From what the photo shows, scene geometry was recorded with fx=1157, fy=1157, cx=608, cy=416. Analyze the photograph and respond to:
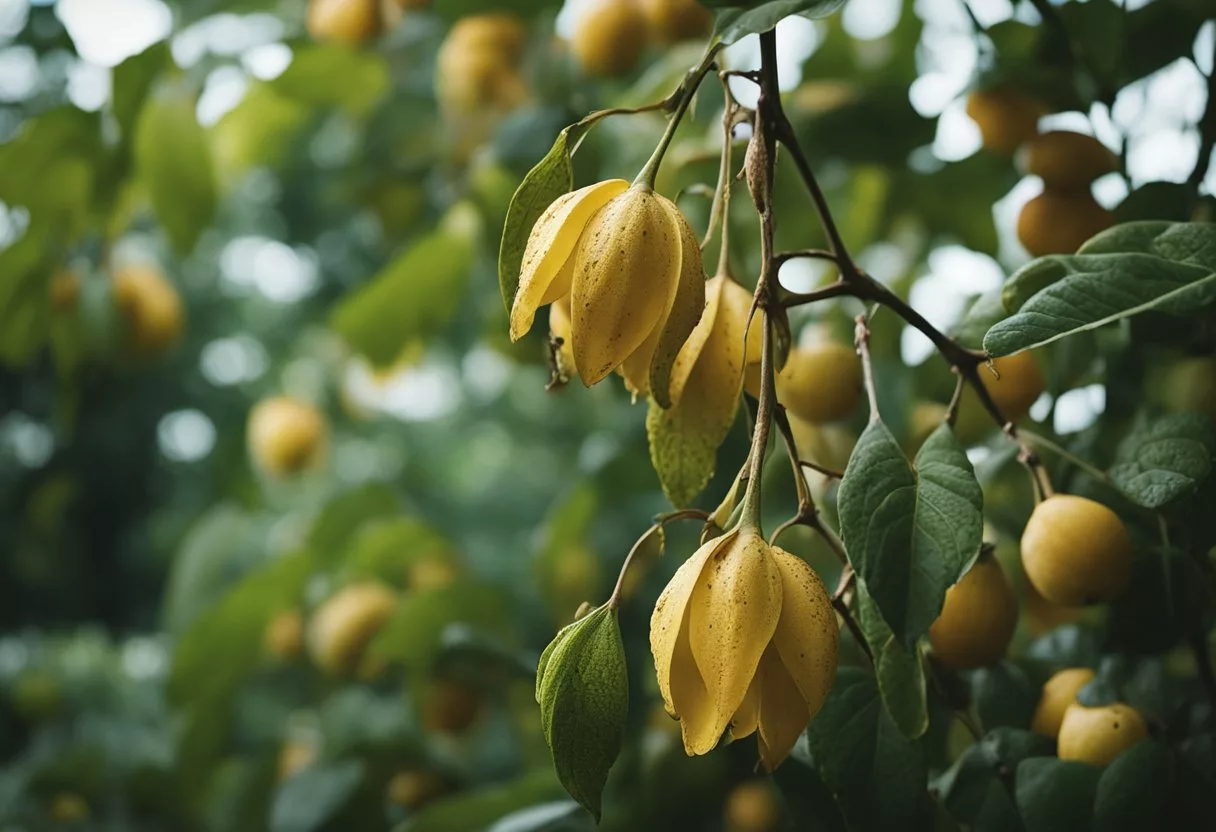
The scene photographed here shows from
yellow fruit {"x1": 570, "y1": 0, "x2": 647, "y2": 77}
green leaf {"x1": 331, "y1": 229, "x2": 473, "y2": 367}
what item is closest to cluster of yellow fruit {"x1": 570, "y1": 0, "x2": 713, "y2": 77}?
yellow fruit {"x1": 570, "y1": 0, "x2": 647, "y2": 77}

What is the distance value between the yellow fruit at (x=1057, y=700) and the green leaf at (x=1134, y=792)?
0.04 metres

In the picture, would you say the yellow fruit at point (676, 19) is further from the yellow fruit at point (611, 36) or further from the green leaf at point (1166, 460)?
the green leaf at point (1166, 460)

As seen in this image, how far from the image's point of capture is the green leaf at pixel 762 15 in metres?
0.22

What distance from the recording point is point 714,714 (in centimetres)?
20

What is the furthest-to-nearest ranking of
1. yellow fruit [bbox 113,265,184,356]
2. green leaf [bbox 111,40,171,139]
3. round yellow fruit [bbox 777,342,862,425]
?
yellow fruit [bbox 113,265,184,356] → green leaf [bbox 111,40,171,139] → round yellow fruit [bbox 777,342,862,425]

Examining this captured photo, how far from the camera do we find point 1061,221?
34 centimetres

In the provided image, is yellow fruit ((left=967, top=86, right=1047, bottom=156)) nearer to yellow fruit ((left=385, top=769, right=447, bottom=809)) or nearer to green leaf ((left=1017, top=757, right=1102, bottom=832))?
green leaf ((left=1017, top=757, right=1102, bottom=832))

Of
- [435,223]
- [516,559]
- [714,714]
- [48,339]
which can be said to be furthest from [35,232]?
[516,559]

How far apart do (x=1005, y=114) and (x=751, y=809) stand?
353 millimetres

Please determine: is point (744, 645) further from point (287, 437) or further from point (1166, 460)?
point (287, 437)

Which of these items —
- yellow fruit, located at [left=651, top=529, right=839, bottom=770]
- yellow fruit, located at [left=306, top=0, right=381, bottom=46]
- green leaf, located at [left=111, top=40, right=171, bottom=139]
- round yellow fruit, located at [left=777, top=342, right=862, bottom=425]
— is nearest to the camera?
yellow fruit, located at [left=651, top=529, right=839, bottom=770]

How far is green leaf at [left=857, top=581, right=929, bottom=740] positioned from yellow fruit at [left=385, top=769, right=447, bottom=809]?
409 millimetres

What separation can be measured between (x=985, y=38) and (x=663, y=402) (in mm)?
239

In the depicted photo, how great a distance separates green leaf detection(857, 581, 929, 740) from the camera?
24cm
